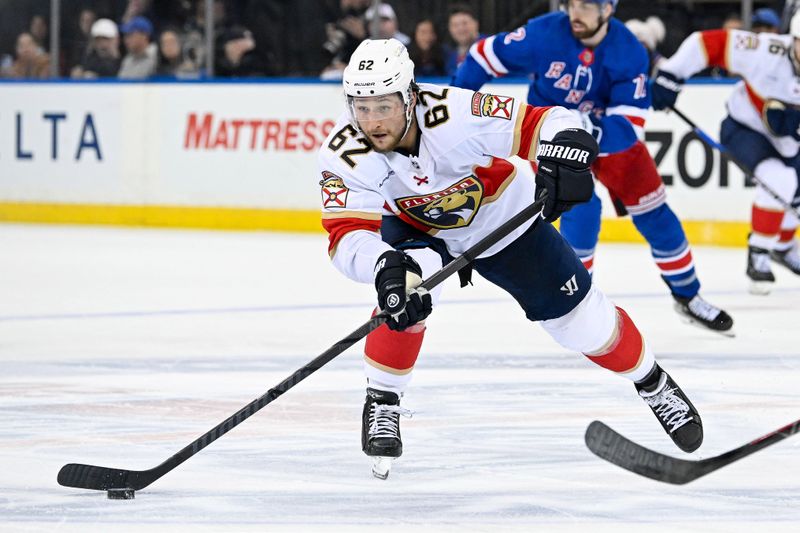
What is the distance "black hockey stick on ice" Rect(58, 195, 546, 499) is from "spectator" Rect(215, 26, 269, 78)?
6.87m

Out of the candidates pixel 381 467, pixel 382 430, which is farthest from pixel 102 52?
pixel 381 467

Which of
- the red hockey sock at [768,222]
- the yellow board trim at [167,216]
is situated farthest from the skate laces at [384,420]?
the yellow board trim at [167,216]

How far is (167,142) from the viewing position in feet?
33.6

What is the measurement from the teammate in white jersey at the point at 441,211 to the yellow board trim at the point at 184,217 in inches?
222

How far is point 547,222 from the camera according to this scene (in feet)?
11.0

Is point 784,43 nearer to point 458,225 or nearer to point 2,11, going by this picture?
point 458,225

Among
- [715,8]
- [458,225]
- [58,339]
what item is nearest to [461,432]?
[458,225]

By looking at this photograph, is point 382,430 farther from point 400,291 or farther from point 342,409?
point 342,409

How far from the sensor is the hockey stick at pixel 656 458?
9.10ft

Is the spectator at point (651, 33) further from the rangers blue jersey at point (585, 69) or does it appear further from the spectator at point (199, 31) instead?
the rangers blue jersey at point (585, 69)

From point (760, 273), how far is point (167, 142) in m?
4.85

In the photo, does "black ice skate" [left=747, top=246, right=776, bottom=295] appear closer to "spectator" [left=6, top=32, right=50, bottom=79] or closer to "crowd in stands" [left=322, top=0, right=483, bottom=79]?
"crowd in stands" [left=322, top=0, right=483, bottom=79]

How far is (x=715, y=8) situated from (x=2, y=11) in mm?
4868

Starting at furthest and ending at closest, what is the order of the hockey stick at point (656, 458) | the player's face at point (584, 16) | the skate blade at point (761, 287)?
the skate blade at point (761, 287) < the player's face at point (584, 16) < the hockey stick at point (656, 458)
